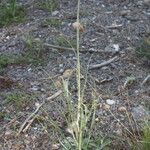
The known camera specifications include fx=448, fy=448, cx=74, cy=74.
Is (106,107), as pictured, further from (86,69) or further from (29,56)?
(29,56)

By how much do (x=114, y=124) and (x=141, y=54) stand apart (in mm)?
880

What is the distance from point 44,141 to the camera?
3.12m

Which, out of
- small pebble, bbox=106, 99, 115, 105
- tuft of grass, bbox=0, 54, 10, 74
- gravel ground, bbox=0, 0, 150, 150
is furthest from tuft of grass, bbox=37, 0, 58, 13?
small pebble, bbox=106, 99, 115, 105

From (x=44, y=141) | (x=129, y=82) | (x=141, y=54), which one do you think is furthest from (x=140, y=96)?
(x=44, y=141)

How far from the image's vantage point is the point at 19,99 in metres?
3.45

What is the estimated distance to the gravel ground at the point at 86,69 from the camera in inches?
126

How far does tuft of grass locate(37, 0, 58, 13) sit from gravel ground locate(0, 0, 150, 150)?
0.04 meters

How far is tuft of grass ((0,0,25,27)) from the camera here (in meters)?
4.54

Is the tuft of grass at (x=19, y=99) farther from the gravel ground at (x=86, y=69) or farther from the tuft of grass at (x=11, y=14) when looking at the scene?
the tuft of grass at (x=11, y=14)

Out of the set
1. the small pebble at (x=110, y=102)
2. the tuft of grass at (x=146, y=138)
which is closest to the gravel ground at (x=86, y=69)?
the small pebble at (x=110, y=102)

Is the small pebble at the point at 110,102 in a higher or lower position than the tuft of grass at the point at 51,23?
lower

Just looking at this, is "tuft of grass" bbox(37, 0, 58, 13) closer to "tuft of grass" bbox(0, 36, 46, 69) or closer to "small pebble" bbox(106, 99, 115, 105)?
"tuft of grass" bbox(0, 36, 46, 69)

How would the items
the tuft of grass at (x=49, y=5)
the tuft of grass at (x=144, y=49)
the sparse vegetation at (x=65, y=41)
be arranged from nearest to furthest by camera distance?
the tuft of grass at (x=144, y=49)
the sparse vegetation at (x=65, y=41)
the tuft of grass at (x=49, y=5)

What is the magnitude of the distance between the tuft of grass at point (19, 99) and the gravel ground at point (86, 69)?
11 millimetres
